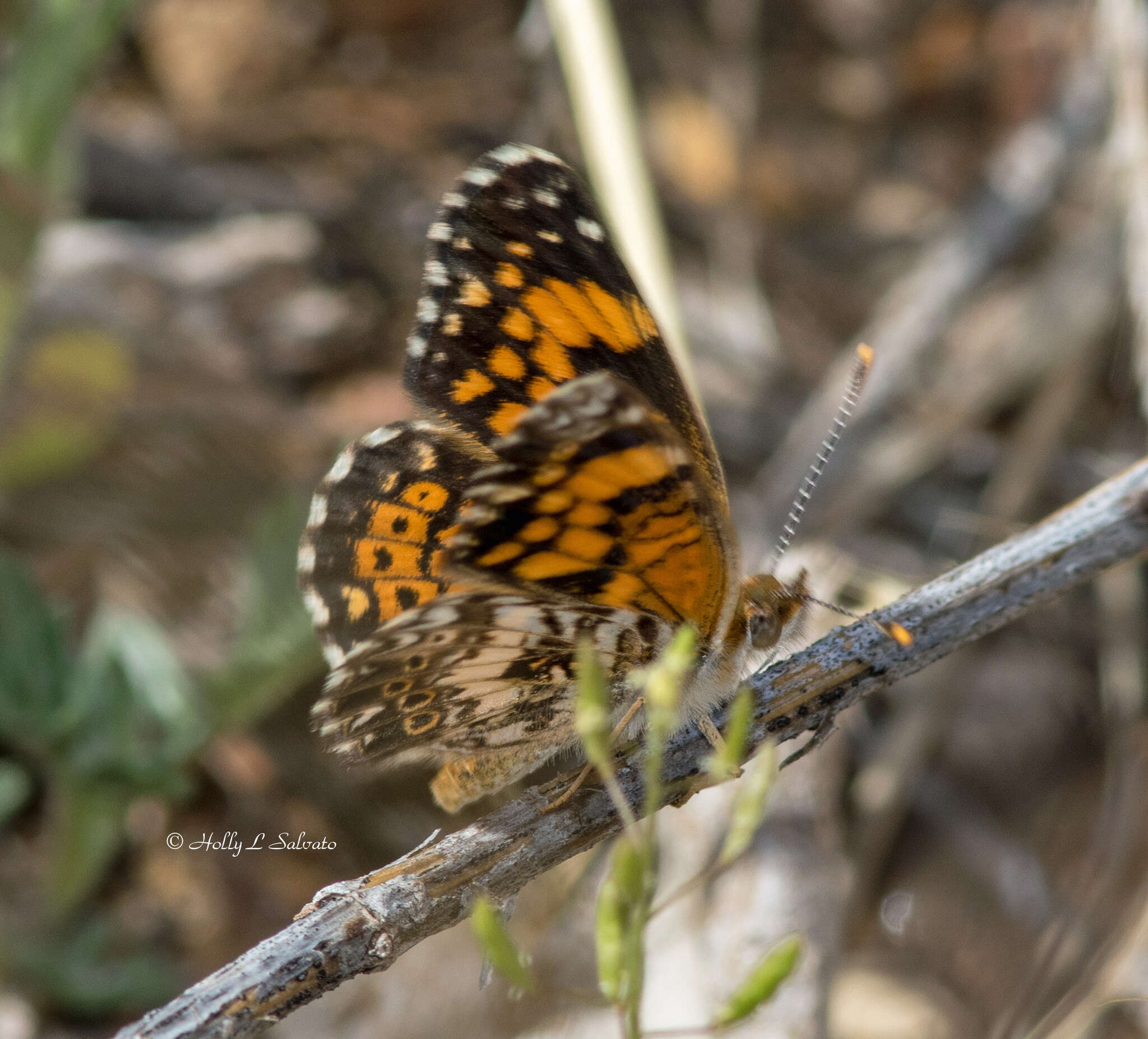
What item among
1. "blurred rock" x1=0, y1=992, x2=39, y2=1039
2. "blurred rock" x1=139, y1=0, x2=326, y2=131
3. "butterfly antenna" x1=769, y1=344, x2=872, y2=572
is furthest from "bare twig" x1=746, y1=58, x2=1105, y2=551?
"blurred rock" x1=139, y1=0, x2=326, y2=131

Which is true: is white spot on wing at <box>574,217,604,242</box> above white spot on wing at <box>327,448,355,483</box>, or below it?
above

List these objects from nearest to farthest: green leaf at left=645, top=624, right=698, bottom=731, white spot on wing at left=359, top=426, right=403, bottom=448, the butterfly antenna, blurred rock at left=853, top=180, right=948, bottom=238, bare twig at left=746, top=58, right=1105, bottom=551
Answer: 1. green leaf at left=645, top=624, right=698, bottom=731
2. the butterfly antenna
3. white spot on wing at left=359, top=426, right=403, bottom=448
4. bare twig at left=746, top=58, right=1105, bottom=551
5. blurred rock at left=853, top=180, right=948, bottom=238

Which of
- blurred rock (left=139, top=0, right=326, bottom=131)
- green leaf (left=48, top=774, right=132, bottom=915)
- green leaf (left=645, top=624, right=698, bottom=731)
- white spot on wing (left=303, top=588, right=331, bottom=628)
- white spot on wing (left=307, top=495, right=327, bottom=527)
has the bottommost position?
green leaf (left=48, top=774, right=132, bottom=915)

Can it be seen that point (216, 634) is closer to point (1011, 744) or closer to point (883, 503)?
point (883, 503)

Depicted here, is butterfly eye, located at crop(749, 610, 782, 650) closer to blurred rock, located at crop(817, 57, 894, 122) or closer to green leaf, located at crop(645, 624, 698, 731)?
green leaf, located at crop(645, 624, 698, 731)

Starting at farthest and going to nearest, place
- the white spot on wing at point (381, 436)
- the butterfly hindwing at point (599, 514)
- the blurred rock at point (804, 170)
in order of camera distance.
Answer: the blurred rock at point (804, 170), the white spot on wing at point (381, 436), the butterfly hindwing at point (599, 514)

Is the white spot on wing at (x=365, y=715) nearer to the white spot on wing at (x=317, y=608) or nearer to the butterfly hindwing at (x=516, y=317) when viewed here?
the white spot on wing at (x=317, y=608)

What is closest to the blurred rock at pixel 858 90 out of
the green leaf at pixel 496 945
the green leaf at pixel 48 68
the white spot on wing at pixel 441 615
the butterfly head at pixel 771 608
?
the green leaf at pixel 48 68

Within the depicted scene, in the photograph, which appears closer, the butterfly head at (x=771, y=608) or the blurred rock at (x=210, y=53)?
the butterfly head at (x=771, y=608)
